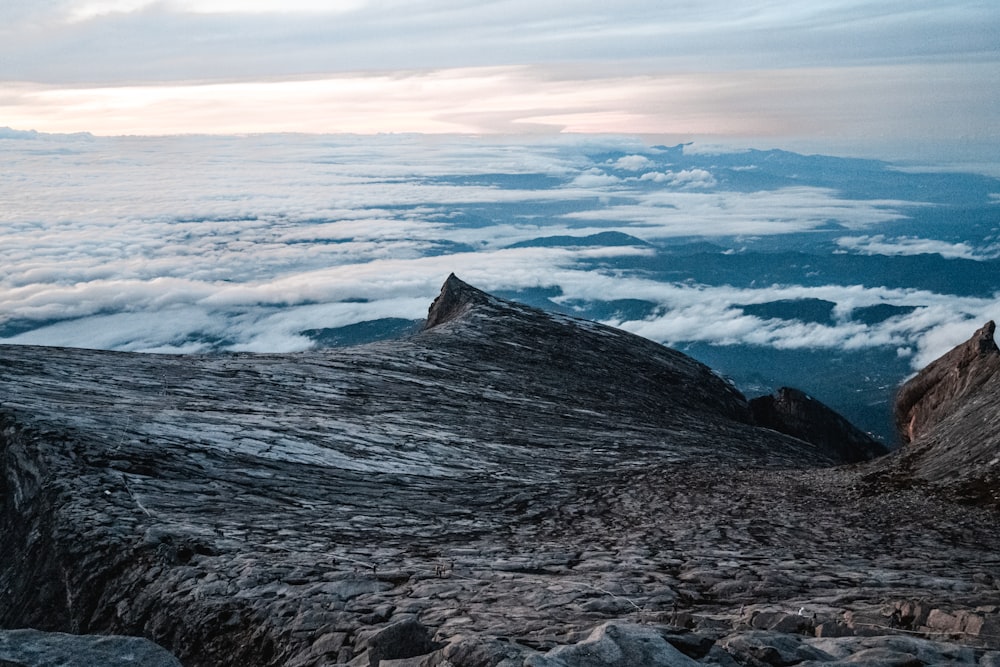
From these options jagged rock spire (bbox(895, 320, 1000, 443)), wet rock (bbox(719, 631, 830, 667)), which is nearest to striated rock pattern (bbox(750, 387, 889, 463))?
jagged rock spire (bbox(895, 320, 1000, 443))

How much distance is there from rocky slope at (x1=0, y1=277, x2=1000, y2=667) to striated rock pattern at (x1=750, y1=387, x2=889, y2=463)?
1099 centimetres

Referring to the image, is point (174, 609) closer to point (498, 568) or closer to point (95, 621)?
point (95, 621)

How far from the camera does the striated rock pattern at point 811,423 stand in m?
39.4

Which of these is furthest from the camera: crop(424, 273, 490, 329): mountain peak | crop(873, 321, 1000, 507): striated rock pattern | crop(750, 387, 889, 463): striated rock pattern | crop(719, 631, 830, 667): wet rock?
crop(424, 273, 490, 329): mountain peak

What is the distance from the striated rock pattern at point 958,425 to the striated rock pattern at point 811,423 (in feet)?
22.4

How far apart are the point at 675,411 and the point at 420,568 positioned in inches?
873

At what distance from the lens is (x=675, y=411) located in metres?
33.7

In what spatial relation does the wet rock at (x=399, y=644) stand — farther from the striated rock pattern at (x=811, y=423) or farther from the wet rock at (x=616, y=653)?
the striated rock pattern at (x=811, y=423)

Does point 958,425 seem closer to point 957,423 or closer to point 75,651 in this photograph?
point 957,423

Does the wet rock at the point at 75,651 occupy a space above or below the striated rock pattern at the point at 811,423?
above

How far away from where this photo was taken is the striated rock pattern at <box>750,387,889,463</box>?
3944 cm

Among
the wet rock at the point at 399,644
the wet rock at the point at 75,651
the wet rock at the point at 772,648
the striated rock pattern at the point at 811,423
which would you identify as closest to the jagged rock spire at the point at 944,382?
the striated rock pattern at the point at 811,423

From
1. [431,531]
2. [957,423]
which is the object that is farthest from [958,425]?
[431,531]

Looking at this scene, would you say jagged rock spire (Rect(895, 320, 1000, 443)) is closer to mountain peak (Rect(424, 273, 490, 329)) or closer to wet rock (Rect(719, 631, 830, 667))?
mountain peak (Rect(424, 273, 490, 329))
